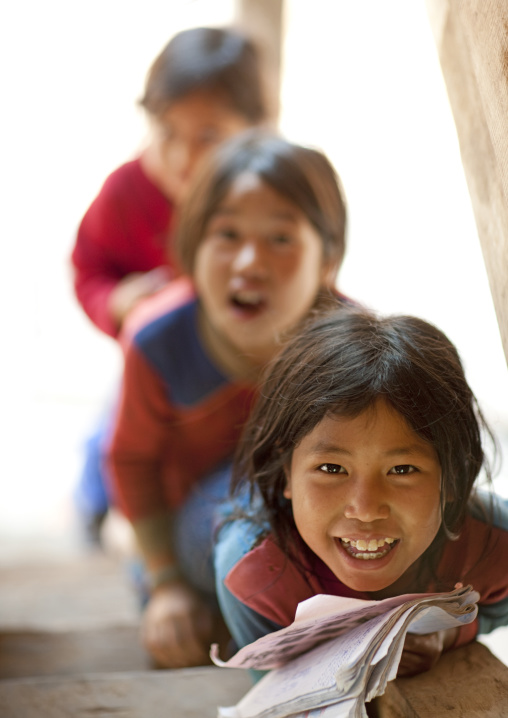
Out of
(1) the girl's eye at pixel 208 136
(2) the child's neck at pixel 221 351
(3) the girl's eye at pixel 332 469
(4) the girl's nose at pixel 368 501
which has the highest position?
(1) the girl's eye at pixel 208 136

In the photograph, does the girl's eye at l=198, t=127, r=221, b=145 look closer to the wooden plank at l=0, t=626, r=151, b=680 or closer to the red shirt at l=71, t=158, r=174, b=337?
the red shirt at l=71, t=158, r=174, b=337

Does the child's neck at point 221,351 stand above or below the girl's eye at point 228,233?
below

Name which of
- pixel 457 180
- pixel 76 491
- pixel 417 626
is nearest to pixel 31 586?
pixel 76 491

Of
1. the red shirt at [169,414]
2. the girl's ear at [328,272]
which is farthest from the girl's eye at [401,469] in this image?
the red shirt at [169,414]

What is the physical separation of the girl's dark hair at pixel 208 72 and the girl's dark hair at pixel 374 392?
0.68 m

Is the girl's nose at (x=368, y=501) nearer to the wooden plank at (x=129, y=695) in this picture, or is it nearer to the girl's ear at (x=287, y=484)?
the girl's ear at (x=287, y=484)

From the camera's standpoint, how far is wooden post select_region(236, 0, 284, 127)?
49.7 inches

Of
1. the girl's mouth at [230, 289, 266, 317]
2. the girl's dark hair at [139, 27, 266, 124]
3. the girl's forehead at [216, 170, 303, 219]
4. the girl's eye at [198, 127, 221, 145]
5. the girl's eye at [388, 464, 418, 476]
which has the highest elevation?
the girl's dark hair at [139, 27, 266, 124]

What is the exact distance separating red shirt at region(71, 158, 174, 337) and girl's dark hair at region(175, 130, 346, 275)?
0.40m

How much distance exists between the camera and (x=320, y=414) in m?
0.55

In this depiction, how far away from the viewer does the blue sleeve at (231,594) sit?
64 cm

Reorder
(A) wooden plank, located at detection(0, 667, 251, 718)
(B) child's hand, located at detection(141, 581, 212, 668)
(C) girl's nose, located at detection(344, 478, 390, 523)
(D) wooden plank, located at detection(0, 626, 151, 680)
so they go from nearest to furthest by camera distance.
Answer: (C) girl's nose, located at detection(344, 478, 390, 523)
(A) wooden plank, located at detection(0, 667, 251, 718)
(B) child's hand, located at detection(141, 581, 212, 668)
(D) wooden plank, located at detection(0, 626, 151, 680)

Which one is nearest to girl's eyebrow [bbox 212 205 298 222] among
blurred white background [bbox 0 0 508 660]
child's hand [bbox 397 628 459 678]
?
blurred white background [bbox 0 0 508 660]

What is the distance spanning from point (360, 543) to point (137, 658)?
641mm
